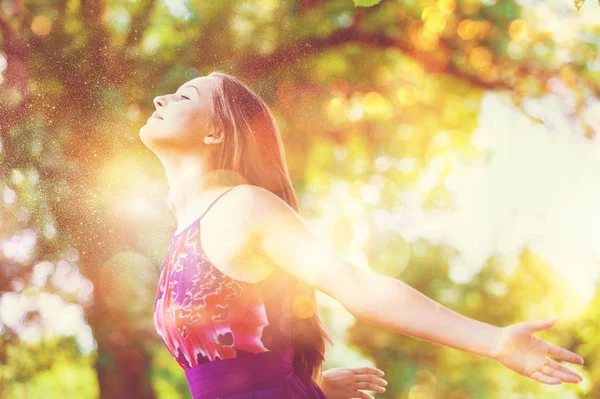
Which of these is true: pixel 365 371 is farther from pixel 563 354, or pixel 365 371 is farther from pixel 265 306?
pixel 563 354

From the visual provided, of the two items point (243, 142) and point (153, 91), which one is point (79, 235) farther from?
point (243, 142)

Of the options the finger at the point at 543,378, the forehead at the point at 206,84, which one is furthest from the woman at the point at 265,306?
the forehead at the point at 206,84

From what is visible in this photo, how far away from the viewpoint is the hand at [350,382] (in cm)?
179

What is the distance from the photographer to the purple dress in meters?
1.47

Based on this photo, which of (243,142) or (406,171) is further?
(406,171)

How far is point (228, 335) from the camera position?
58.2 inches

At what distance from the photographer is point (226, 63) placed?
10.2ft

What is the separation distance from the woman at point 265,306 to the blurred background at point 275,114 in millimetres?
1059

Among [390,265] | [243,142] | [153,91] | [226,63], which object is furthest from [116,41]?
[390,265]

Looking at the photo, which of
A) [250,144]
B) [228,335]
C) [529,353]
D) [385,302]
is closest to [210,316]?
[228,335]

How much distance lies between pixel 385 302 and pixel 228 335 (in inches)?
14.1

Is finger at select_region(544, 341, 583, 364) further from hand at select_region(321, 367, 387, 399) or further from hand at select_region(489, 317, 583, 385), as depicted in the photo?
hand at select_region(321, 367, 387, 399)

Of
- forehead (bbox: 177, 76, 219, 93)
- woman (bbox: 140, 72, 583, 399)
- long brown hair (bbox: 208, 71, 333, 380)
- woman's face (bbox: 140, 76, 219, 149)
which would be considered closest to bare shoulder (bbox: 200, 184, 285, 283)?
woman (bbox: 140, 72, 583, 399)

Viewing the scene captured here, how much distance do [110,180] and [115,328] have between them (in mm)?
765
